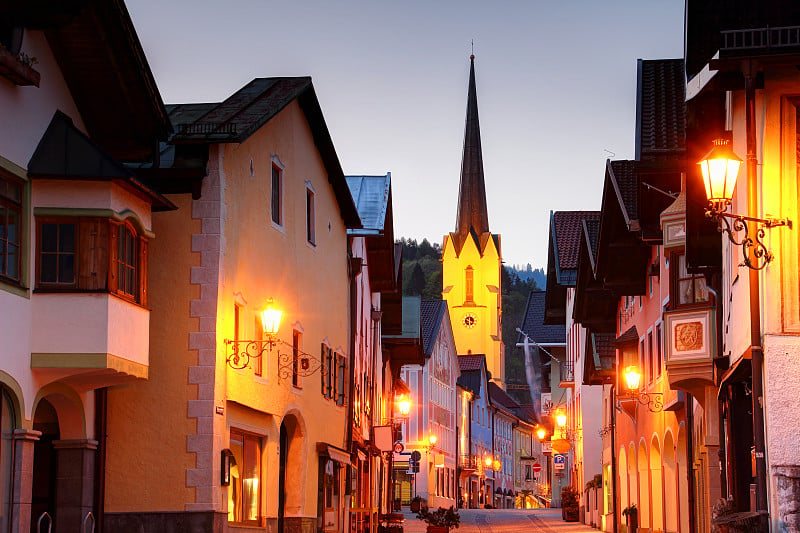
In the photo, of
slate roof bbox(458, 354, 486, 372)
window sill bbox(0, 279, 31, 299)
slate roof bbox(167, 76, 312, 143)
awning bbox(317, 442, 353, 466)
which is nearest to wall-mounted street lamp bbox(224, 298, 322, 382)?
awning bbox(317, 442, 353, 466)

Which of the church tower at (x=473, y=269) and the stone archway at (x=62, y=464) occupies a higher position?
the church tower at (x=473, y=269)

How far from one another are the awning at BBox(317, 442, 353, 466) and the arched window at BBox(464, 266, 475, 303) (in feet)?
315

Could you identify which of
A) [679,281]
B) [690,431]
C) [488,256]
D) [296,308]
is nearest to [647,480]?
[690,431]

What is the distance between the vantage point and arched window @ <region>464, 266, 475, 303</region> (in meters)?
130

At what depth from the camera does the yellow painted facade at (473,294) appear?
129500 mm

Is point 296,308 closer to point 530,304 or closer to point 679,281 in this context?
point 679,281

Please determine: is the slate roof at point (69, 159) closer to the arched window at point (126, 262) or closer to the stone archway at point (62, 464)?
the arched window at point (126, 262)

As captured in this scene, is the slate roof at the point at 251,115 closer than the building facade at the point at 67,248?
No

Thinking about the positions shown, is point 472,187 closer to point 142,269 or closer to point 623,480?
point 623,480

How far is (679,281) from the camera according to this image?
2730cm

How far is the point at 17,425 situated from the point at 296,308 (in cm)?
1098

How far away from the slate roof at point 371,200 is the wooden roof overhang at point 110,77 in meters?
14.6

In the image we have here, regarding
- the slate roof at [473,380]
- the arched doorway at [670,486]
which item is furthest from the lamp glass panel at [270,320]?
the slate roof at [473,380]

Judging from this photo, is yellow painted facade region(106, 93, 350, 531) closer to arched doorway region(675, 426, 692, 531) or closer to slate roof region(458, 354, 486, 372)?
arched doorway region(675, 426, 692, 531)
